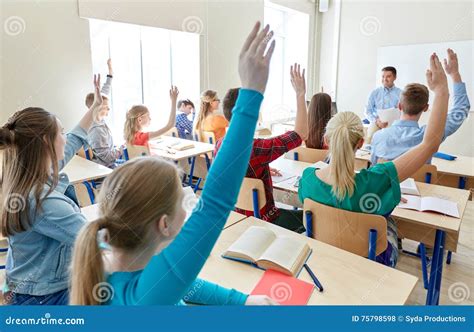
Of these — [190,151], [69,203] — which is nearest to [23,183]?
[69,203]

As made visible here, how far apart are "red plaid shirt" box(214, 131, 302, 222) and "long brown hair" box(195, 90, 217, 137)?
2151mm

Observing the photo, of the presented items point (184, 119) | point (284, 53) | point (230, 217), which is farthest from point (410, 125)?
point (284, 53)

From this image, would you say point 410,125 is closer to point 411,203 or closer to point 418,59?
point 411,203

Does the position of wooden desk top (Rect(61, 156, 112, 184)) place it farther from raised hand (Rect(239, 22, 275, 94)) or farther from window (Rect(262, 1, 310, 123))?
window (Rect(262, 1, 310, 123))

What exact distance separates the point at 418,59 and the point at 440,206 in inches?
177

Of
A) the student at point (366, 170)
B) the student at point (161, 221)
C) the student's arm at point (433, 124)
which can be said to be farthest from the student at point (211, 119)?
the student at point (161, 221)

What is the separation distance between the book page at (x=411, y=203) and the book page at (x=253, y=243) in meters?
0.87

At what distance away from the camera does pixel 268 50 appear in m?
0.59

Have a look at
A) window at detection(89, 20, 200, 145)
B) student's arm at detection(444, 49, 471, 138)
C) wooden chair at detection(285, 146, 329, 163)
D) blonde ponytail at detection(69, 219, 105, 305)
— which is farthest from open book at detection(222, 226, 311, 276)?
window at detection(89, 20, 200, 145)

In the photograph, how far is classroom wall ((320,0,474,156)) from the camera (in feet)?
16.7

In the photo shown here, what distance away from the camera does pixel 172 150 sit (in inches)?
143

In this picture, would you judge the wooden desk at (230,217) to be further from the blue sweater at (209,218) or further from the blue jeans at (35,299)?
the blue sweater at (209,218)

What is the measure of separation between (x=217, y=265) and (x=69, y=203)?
535 mm

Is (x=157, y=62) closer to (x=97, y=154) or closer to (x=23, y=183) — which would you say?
(x=97, y=154)
